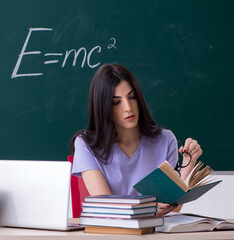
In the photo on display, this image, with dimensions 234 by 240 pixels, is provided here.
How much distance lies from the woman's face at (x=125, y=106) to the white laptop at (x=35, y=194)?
60 centimetres

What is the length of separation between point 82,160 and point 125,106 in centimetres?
34

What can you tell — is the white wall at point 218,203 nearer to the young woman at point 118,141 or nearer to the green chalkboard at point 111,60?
the green chalkboard at point 111,60

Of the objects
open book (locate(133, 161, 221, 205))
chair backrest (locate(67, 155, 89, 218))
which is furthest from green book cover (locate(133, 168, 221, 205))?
chair backrest (locate(67, 155, 89, 218))

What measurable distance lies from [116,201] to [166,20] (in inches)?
79.9

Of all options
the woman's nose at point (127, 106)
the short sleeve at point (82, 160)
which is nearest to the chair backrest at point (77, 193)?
the short sleeve at point (82, 160)

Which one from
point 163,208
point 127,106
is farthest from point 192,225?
point 127,106

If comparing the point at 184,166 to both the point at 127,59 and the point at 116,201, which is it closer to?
the point at 116,201

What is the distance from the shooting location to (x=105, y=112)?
2.01 m

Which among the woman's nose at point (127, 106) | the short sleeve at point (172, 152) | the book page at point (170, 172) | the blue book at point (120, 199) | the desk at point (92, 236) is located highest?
the woman's nose at point (127, 106)

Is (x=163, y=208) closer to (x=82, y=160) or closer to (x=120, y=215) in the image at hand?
(x=120, y=215)

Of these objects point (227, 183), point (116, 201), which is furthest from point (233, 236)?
point (227, 183)

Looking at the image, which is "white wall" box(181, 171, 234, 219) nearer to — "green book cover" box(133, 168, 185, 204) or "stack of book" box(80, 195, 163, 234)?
"green book cover" box(133, 168, 185, 204)

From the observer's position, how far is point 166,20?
3.09m

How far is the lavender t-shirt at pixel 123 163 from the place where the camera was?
2.12m
